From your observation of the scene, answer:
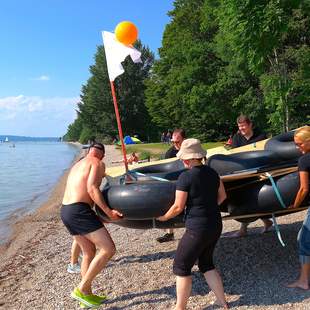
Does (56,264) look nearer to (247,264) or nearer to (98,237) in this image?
(98,237)

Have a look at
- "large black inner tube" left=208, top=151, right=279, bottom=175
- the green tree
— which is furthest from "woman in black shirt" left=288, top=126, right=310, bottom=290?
the green tree

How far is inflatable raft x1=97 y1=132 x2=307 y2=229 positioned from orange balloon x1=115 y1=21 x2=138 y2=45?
5.81 ft

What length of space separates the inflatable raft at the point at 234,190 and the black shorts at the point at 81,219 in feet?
1.25

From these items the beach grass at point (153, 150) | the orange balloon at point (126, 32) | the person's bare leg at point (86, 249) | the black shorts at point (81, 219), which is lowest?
the beach grass at point (153, 150)

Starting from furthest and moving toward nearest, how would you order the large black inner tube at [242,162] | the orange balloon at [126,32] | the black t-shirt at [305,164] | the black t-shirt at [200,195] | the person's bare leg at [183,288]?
the orange balloon at [126,32] → the large black inner tube at [242,162] → the black t-shirt at [305,164] → the person's bare leg at [183,288] → the black t-shirt at [200,195]

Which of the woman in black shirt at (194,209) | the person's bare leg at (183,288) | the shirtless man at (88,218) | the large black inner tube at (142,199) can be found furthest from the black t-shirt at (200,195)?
the shirtless man at (88,218)

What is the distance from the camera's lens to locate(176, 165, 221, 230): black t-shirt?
4.01 meters

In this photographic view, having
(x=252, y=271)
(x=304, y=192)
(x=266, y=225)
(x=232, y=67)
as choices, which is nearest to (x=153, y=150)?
(x=232, y=67)

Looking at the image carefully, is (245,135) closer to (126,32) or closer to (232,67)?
(126,32)

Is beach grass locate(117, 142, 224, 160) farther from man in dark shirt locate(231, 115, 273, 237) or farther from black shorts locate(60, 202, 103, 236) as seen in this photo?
black shorts locate(60, 202, 103, 236)

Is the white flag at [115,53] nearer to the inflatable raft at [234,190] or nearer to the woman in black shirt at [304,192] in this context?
the inflatable raft at [234,190]

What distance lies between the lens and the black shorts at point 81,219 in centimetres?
468

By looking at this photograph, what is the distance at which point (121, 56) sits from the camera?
573cm

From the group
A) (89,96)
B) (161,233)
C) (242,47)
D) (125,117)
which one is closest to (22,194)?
(242,47)
